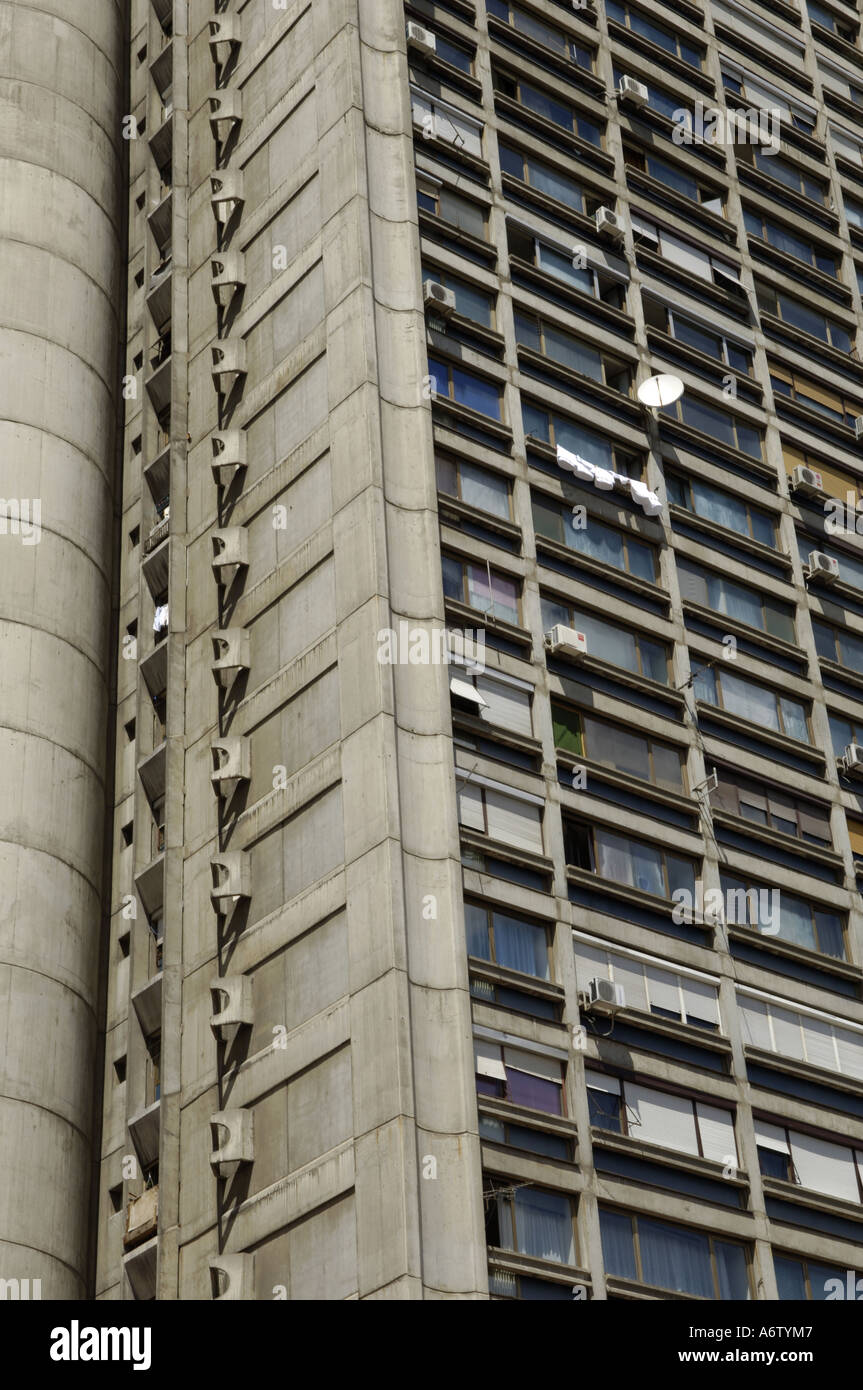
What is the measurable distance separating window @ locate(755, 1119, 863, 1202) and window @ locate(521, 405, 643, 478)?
53.4ft

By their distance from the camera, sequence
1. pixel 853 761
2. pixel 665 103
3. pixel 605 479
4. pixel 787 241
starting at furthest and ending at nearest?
1. pixel 787 241
2. pixel 665 103
3. pixel 853 761
4. pixel 605 479

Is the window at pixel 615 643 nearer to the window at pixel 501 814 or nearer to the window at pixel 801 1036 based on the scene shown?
the window at pixel 501 814

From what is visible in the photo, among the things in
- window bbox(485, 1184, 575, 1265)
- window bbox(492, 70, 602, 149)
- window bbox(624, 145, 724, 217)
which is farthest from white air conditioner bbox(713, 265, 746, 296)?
window bbox(485, 1184, 575, 1265)

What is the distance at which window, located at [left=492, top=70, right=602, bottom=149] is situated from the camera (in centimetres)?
5512

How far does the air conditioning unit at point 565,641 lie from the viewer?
45938mm

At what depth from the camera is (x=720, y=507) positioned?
52.6m

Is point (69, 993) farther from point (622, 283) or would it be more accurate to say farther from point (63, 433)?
point (622, 283)

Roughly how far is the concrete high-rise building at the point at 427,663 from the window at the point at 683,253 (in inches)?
5.3

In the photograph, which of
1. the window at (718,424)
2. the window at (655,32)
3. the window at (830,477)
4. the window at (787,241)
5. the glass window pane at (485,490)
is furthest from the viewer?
the window at (655,32)

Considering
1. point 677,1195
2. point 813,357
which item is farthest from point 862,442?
point 677,1195

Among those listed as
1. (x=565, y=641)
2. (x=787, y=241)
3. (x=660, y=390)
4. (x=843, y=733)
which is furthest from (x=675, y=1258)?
(x=787, y=241)

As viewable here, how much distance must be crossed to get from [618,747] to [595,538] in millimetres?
5514

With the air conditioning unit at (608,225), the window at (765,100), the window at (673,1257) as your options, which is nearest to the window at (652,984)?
the window at (673,1257)

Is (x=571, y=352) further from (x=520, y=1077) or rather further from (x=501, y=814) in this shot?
(x=520, y=1077)
